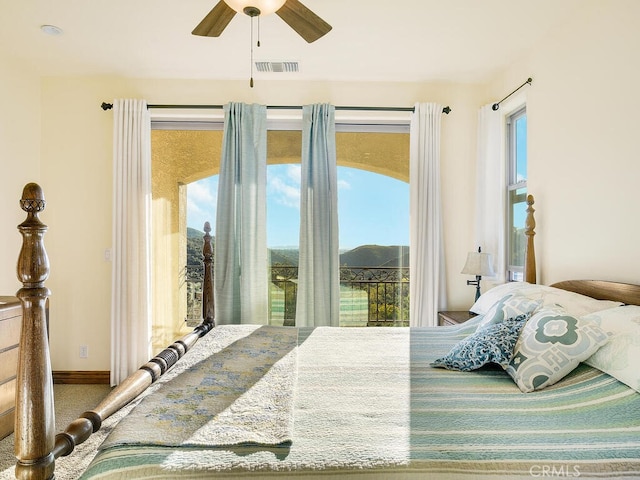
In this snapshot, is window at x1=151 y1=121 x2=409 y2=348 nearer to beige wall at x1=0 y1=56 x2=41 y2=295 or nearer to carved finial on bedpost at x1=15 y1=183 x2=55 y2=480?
beige wall at x1=0 y1=56 x2=41 y2=295

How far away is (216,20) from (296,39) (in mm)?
1088

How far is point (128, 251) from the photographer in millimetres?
3715

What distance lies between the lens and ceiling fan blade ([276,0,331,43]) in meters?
1.97

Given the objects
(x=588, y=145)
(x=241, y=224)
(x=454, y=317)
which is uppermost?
(x=588, y=145)

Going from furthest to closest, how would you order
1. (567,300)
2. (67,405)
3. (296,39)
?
(67,405)
(296,39)
(567,300)

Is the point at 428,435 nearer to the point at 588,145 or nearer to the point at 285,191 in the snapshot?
the point at 588,145

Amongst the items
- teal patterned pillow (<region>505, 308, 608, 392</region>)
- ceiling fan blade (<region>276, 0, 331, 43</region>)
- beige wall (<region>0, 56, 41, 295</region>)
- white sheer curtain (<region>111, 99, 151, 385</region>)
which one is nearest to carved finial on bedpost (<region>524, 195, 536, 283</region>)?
teal patterned pillow (<region>505, 308, 608, 392</region>)

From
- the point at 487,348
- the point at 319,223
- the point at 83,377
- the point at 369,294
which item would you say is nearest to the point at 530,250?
the point at 487,348

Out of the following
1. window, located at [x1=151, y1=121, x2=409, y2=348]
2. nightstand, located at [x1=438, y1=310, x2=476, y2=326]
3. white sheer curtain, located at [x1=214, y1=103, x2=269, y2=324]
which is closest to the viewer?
nightstand, located at [x1=438, y1=310, x2=476, y2=326]

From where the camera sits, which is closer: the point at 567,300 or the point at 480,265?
the point at 567,300

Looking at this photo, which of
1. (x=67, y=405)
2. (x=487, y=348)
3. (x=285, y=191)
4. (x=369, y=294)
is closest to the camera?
(x=487, y=348)

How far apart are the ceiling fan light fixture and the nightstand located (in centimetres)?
248

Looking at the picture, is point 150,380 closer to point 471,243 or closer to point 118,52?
point 118,52

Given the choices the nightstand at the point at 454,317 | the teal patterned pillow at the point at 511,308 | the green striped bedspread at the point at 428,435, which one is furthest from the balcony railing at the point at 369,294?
the green striped bedspread at the point at 428,435
